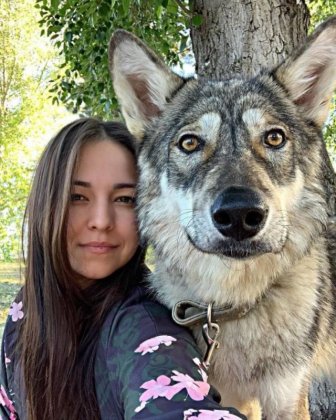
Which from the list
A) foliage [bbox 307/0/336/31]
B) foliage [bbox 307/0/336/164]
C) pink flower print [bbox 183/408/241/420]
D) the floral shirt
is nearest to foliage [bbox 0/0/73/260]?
foliage [bbox 307/0/336/164]

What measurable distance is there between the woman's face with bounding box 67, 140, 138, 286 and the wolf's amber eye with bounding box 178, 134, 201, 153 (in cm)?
22

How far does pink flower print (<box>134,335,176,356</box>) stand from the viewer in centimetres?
139

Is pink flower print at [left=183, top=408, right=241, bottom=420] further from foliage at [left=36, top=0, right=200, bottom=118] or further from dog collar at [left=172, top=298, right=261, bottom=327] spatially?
foliage at [left=36, top=0, right=200, bottom=118]

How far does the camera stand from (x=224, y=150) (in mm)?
1779

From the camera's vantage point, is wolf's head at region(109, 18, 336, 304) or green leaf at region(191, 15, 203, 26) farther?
green leaf at region(191, 15, 203, 26)

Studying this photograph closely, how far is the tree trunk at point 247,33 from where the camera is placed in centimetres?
265

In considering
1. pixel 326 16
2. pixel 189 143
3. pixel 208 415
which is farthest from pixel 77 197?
pixel 326 16

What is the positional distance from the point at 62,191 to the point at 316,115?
1.04m

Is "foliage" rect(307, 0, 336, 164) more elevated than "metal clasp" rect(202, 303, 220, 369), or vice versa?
"foliage" rect(307, 0, 336, 164)

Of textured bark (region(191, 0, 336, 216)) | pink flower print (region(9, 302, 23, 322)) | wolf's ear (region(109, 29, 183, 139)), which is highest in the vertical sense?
textured bark (region(191, 0, 336, 216))

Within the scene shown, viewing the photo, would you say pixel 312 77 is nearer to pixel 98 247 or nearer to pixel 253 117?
pixel 253 117

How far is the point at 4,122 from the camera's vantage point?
7.96 m

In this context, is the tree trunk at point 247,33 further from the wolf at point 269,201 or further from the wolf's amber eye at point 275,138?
the wolf's amber eye at point 275,138

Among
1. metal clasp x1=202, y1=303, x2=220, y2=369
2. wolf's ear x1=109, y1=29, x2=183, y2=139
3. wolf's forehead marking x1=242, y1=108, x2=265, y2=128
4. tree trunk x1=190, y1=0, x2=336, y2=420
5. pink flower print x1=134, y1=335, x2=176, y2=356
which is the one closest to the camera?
pink flower print x1=134, y1=335, x2=176, y2=356
